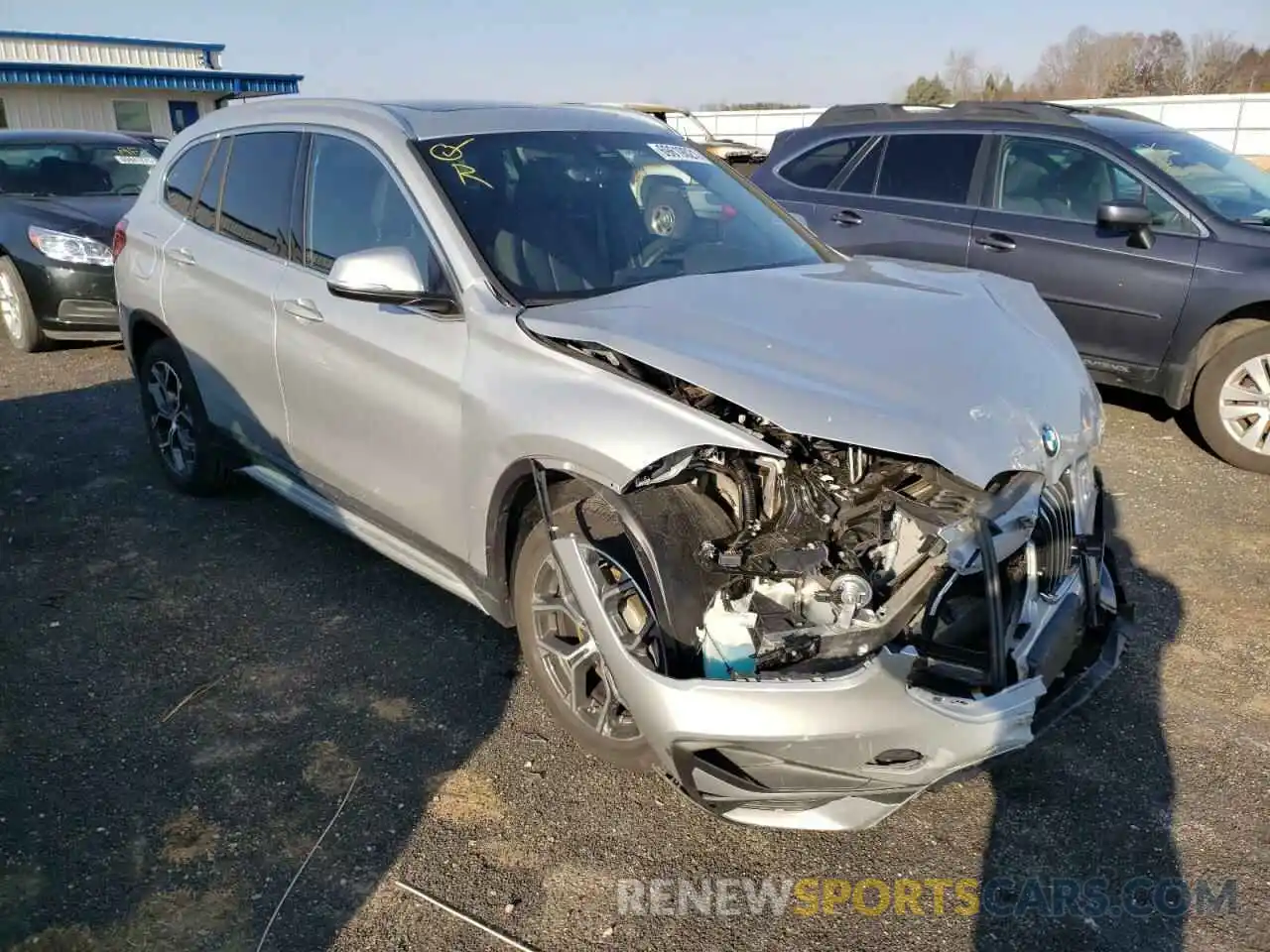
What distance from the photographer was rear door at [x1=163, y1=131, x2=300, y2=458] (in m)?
4.07

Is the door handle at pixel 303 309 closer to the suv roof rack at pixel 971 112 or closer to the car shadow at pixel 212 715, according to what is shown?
the car shadow at pixel 212 715

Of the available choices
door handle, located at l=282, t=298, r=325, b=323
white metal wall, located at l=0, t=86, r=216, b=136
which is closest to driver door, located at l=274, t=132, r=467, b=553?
door handle, located at l=282, t=298, r=325, b=323

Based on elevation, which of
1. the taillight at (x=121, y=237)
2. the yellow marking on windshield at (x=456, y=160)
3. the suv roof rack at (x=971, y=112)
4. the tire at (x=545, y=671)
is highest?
the suv roof rack at (x=971, y=112)

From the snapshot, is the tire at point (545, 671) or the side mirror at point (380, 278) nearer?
the tire at point (545, 671)

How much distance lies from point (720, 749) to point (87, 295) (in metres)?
7.31

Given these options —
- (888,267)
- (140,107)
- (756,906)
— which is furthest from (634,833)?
(140,107)

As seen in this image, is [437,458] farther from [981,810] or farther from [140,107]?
[140,107]

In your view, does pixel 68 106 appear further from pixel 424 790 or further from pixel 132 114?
pixel 424 790

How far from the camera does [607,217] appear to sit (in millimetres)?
3592

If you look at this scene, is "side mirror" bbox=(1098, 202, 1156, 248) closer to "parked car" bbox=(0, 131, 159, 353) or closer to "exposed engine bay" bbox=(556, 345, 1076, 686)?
"exposed engine bay" bbox=(556, 345, 1076, 686)

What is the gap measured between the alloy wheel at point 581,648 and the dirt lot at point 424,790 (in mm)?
204

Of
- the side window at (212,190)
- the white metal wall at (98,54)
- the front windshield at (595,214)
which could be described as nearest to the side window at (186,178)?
the side window at (212,190)

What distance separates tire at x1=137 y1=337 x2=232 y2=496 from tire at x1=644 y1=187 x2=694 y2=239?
2.37m

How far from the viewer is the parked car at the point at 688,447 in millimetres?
2432
